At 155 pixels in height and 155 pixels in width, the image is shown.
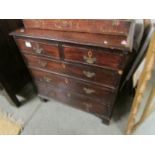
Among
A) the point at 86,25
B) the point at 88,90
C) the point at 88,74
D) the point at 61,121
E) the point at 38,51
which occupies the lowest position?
the point at 61,121

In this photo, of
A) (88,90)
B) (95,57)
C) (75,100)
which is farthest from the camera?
→ (75,100)

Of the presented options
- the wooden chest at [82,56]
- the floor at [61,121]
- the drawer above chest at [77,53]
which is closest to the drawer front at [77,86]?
the wooden chest at [82,56]

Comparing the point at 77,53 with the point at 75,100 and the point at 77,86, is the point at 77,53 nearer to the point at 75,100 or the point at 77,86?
the point at 77,86

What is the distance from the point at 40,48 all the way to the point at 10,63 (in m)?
0.55

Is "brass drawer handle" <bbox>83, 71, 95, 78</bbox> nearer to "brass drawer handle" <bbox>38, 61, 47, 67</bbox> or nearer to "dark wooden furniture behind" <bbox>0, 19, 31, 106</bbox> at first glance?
"brass drawer handle" <bbox>38, 61, 47, 67</bbox>

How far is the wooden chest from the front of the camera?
0.90 metres

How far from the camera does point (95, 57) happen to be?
3.09 ft

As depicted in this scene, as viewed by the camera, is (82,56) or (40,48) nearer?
(82,56)

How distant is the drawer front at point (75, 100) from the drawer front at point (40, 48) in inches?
16.1

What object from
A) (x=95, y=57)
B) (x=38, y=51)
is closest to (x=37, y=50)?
(x=38, y=51)

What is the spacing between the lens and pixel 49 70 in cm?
126
